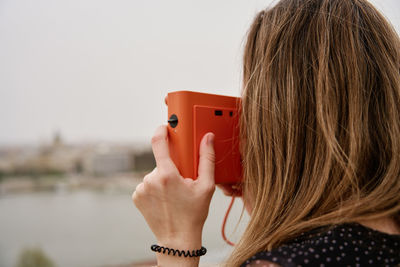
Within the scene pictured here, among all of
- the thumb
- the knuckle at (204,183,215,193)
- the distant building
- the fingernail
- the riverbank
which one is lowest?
the riverbank

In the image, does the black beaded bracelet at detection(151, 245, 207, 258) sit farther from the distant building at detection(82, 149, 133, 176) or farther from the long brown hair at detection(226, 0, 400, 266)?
the distant building at detection(82, 149, 133, 176)

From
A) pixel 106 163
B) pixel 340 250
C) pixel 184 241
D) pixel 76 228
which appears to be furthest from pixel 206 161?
pixel 76 228

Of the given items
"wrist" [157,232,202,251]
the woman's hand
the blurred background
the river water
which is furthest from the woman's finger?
the river water

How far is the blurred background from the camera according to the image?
129 cm

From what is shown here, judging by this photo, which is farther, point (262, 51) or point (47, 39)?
point (47, 39)

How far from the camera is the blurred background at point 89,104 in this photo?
1287 mm

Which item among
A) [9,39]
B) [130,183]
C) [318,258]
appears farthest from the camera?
[130,183]

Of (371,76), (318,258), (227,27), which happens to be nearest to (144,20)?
(227,27)

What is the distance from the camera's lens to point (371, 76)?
17.8 inches

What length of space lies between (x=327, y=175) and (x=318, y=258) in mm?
110

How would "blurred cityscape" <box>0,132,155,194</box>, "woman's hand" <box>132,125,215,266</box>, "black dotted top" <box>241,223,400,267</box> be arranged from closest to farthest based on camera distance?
"black dotted top" <box>241,223,400,267</box>, "woman's hand" <box>132,125,215,266</box>, "blurred cityscape" <box>0,132,155,194</box>

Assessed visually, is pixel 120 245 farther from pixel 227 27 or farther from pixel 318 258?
pixel 318 258

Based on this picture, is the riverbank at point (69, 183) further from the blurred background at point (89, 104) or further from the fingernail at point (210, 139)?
the fingernail at point (210, 139)

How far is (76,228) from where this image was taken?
4.54ft
